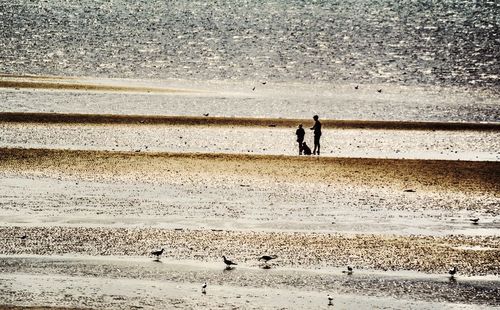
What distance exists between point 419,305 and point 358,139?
22.5m

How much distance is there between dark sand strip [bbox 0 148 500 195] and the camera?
29.6 metres

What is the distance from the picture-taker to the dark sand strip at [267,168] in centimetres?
2964

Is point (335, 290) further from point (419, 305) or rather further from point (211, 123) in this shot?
point (211, 123)

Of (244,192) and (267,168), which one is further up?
(267,168)

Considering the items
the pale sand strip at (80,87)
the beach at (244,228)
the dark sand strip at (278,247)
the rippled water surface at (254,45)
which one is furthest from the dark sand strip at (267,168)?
the rippled water surface at (254,45)

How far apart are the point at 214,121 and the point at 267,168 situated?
1297 centimetres

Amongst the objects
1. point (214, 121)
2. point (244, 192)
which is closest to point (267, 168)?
point (244, 192)

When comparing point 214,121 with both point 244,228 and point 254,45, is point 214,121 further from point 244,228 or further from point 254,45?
point 254,45

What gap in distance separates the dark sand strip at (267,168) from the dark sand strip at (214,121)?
9.15 m

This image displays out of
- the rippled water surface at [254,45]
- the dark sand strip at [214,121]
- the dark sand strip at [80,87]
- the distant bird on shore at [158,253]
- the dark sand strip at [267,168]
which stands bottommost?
the distant bird on shore at [158,253]

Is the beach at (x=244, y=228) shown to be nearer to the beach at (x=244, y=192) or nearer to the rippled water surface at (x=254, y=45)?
the beach at (x=244, y=192)

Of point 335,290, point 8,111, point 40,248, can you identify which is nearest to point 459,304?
point 335,290

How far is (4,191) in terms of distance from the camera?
27000mm

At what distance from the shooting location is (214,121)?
1748 inches
